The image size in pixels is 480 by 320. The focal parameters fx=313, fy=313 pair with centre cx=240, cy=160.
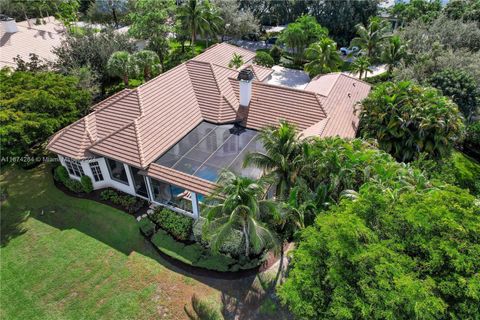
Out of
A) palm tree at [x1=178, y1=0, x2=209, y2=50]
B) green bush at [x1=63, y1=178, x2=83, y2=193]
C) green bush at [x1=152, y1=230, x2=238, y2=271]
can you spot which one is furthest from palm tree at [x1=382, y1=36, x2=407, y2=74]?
green bush at [x1=63, y1=178, x2=83, y2=193]

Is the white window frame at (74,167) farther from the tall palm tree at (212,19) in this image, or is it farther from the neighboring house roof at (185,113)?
the tall palm tree at (212,19)

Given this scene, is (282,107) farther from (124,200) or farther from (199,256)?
(124,200)

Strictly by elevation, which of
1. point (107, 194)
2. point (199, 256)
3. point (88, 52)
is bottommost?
point (199, 256)

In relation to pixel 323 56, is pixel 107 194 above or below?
below

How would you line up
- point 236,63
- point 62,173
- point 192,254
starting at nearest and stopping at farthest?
1. point 192,254
2. point 62,173
3. point 236,63

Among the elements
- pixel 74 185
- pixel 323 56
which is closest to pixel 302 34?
pixel 323 56

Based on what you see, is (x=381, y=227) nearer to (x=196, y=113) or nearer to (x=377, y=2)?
(x=196, y=113)

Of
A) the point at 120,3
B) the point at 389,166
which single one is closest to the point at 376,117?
the point at 389,166

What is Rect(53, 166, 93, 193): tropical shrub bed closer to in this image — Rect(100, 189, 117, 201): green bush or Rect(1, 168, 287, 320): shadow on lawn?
Rect(1, 168, 287, 320): shadow on lawn
